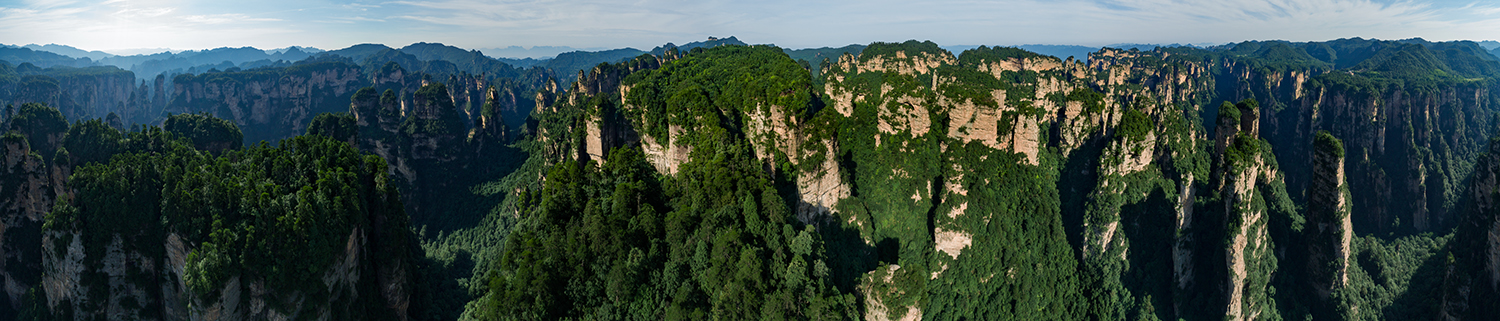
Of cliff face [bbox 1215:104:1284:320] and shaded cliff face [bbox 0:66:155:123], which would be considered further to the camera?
shaded cliff face [bbox 0:66:155:123]

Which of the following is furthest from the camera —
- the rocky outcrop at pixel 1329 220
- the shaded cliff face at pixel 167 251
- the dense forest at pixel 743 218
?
the rocky outcrop at pixel 1329 220

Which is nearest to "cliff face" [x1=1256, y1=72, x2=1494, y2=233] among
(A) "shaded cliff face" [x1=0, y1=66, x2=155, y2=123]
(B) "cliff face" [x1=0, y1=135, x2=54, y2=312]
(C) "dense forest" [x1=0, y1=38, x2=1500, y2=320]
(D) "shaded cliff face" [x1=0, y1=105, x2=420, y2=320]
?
(C) "dense forest" [x1=0, y1=38, x2=1500, y2=320]

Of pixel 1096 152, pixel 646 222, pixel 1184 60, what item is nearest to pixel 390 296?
pixel 646 222

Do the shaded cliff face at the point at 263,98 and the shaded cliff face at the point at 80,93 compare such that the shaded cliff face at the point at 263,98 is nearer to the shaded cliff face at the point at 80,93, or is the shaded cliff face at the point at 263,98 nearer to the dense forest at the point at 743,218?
the shaded cliff face at the point at 80,93

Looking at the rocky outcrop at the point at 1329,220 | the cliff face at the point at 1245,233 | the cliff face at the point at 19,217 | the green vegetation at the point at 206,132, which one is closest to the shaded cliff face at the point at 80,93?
the green vegetation at the point at 206,132

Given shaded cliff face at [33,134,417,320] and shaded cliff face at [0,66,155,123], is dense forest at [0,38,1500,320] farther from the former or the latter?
shaded cliff face at [0,66,155,123]

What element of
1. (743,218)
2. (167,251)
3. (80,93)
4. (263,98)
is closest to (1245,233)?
(743,218)

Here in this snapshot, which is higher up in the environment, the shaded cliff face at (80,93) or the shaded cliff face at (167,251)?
the shaded cliff face at (80,93)
